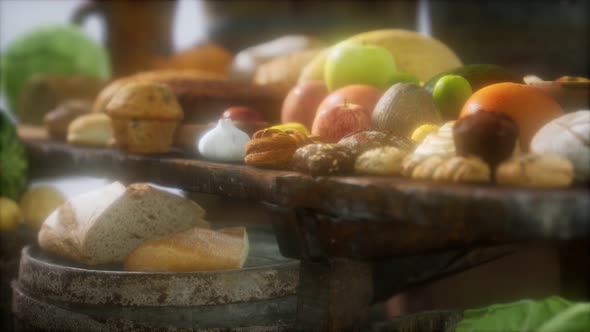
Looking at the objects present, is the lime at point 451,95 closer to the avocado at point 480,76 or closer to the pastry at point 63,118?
the avocado at point 480,76

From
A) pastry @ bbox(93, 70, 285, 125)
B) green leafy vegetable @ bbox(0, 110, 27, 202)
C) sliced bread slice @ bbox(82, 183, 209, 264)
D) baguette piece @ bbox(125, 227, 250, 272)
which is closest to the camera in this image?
baguette piece @ bbox(125, 227, 250, 272)

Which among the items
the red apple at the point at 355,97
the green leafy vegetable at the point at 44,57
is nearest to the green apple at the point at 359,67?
the red apple at the point at 355,97

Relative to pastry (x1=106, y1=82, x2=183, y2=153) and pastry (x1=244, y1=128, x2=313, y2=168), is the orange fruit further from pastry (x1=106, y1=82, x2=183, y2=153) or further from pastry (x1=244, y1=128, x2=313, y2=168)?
pastry (x1=106, y1=82, x2=183, y2=153)

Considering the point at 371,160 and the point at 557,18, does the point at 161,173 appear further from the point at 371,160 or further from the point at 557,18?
the point at 557,18

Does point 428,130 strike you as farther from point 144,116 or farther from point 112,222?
point 144,116

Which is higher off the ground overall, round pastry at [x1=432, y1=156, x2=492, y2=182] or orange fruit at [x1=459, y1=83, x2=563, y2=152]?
orange fruit at [x1=459, y1=83, x2=563, y2=152]

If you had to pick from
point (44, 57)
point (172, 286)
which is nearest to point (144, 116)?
point (172, 286)

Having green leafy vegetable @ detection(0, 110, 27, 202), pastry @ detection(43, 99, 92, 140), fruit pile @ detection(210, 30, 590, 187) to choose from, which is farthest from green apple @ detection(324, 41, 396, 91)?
green leafy vegetable @ detection(0, 110, 27, 202)
